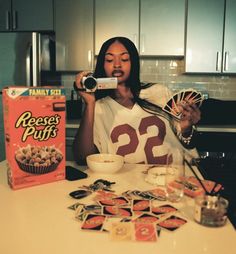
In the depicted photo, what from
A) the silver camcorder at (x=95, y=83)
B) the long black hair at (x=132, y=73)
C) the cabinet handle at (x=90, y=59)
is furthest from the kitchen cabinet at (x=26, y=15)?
the silver camcorder at (x=95, y=83)

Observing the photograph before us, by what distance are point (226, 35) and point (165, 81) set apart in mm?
687

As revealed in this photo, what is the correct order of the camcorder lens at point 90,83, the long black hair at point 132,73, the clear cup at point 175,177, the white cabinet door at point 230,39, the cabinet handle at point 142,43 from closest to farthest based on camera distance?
the clear cup at point 175,177
the camcorder lens at point 90,83
the long black hair at point 132,73
the white cabinet door at point 230,39
the cabinet handle at point 142,43

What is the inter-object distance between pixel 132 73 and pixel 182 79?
1.46 m

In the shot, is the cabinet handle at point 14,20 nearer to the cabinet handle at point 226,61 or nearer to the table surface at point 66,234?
the cabinet handle at point 226,61

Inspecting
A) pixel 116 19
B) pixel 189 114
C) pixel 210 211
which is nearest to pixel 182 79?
pixel 116 19

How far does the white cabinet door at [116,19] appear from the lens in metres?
2.75

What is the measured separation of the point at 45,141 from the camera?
1016mm

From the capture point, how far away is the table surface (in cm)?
63

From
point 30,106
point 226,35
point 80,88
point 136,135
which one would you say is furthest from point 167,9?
point 30,106

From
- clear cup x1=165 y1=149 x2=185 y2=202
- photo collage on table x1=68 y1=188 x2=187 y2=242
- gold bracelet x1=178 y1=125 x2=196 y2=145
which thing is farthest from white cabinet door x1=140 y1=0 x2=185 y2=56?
photo collage on table x1=68 y1=188 x2=187 y2=242

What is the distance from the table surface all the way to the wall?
90.7 inches

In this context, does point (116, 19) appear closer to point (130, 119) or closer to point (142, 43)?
point (142, 43)

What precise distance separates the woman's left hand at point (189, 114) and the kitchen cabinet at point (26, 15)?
1.84m

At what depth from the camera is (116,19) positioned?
2.77m
